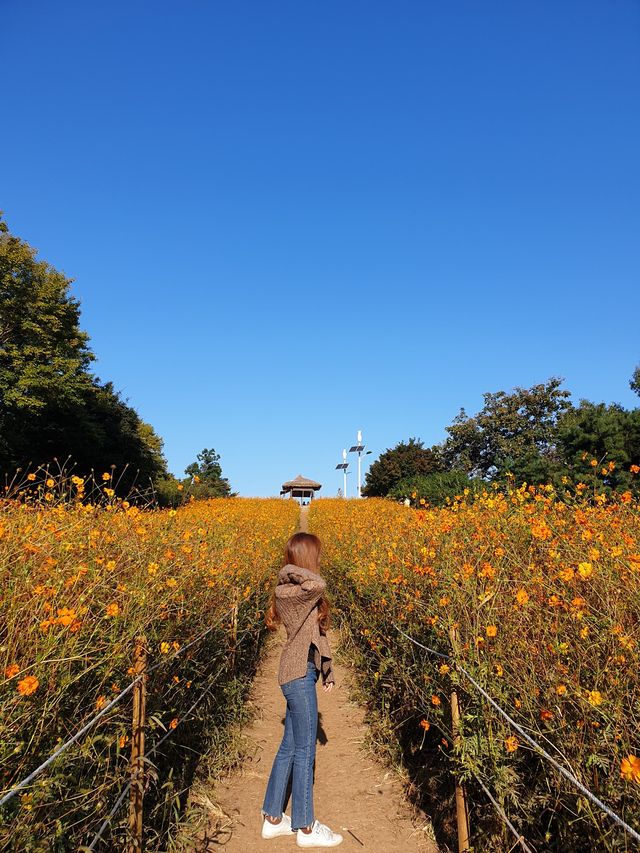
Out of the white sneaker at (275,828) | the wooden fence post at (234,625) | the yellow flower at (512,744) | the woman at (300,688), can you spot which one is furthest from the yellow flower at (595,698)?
the wooden fence post at (234,625)

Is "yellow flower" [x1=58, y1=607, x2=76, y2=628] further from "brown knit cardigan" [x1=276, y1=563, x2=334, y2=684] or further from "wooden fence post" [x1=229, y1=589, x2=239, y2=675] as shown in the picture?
"wooden fence post" [x1=229, y1=589, x2=239, y2=675]

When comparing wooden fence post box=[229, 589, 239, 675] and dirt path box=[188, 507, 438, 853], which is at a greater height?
wooden fence post box=[229, 589, 239, 675]

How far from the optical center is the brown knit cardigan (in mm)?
3238

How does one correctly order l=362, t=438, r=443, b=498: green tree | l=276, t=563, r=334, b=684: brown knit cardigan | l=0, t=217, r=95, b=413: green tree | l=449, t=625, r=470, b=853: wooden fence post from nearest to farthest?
1. l=449, t=625, r=470, b=853: wooden fence post
2. l=276, t=563, r=334, b=684: brown knit cardigan
3. l=0, t=217, r=95, b=413: green tree
4. l=362, t=438, r=443, b=498: green tree

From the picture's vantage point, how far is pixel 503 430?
137 ft

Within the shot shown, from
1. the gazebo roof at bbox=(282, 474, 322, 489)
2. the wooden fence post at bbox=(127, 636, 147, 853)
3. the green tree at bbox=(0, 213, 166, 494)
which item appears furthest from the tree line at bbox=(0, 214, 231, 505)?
the gazebo roof at bbox=(282, 474, 322, 489)

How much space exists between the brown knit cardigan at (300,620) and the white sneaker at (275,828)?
85 cm

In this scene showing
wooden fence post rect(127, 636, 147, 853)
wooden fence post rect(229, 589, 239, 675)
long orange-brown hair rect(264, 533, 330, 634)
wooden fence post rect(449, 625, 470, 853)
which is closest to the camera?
wooden fence post rect(127, 636, 147, 853)

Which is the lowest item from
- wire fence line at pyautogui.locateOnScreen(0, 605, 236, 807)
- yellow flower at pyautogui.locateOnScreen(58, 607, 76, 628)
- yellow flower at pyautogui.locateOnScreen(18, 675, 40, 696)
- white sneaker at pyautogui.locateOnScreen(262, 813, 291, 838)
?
white sneaker at pyautogui.locateOnScreen(262, 813, 291, 838)

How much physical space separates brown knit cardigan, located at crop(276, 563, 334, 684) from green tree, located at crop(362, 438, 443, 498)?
121 ft

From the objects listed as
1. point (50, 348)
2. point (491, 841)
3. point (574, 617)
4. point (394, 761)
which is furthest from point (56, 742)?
point (50, 348)

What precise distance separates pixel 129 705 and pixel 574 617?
2.06 metres

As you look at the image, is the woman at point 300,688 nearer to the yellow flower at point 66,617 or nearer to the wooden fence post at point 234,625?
the wooden fence post at point 234,625

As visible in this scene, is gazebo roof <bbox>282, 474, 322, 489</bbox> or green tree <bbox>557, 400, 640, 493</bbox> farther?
gazebo roof <bbox>282, 474, 322, 489</bbox>
